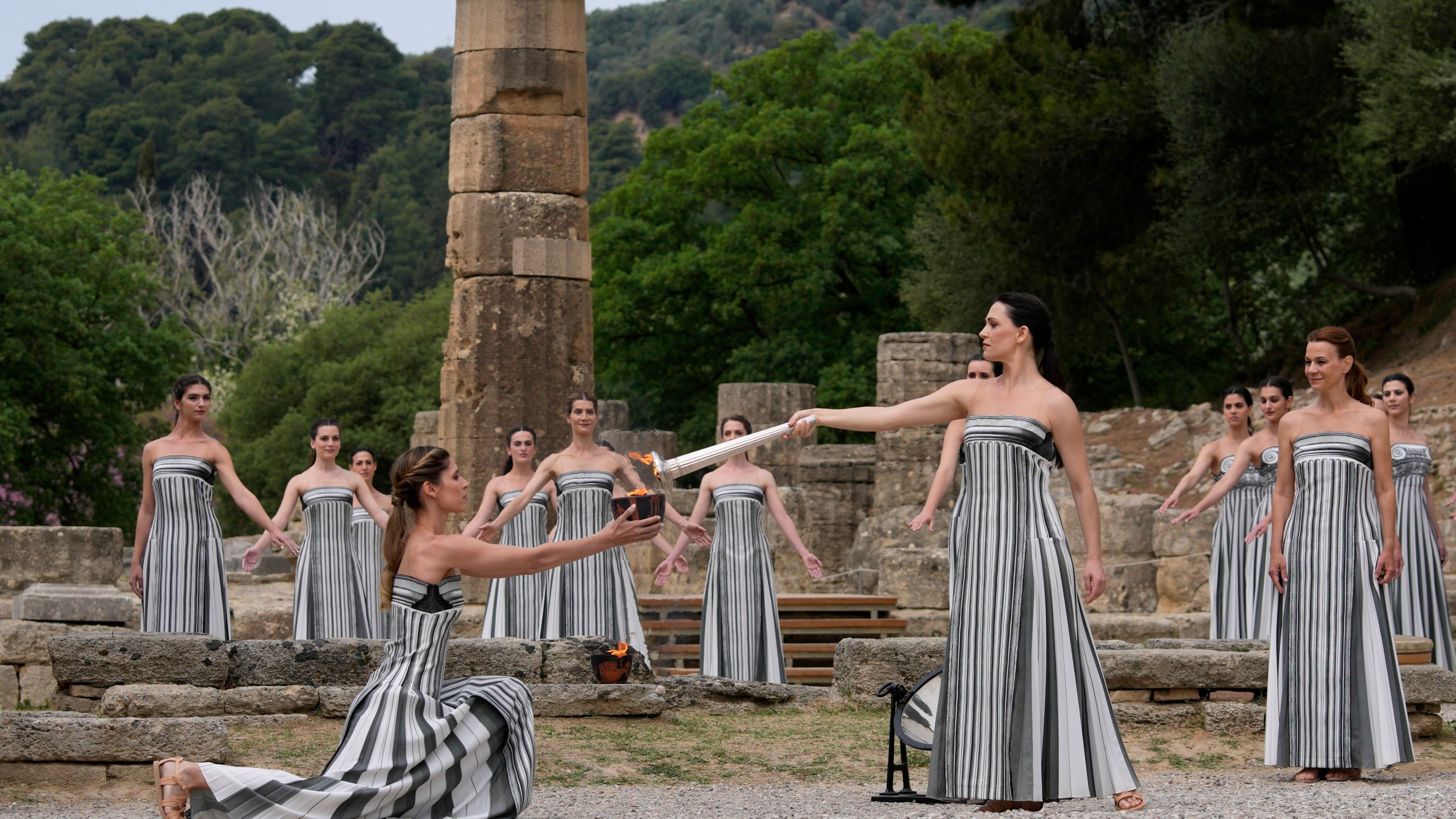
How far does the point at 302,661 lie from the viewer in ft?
28.9

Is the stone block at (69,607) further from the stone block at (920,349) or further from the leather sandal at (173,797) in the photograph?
the stone block at (920,349)

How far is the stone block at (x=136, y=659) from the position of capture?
27.8 ft

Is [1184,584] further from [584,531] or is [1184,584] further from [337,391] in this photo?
[337,391]

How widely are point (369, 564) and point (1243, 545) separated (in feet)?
20.4

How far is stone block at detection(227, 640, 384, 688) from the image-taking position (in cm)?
870

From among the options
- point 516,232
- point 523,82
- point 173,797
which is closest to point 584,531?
point 516,232

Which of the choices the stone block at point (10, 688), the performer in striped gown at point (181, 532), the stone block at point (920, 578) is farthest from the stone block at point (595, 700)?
the stone block at point (920, 578)

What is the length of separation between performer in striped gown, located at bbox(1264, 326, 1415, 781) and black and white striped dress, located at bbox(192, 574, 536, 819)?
Answer: 338 centimetres

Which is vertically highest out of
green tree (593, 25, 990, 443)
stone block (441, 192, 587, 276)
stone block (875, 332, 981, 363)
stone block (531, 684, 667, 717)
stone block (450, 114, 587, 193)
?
green tree (593, 25, 990, 443)

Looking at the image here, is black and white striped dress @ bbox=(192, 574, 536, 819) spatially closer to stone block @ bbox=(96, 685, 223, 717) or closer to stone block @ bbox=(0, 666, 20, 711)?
stone block @ bbox=(96, 685, 223, 717)

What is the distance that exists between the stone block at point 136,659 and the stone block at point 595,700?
5.23 ft

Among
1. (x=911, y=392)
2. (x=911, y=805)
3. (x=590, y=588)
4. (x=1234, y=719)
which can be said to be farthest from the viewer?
(x=911, y=392)

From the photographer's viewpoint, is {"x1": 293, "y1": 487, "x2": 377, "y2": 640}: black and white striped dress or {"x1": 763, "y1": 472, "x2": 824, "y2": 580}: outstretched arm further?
{"x1": 293, "y1": 487, "x2": 377, "y2": 640}: black and white striped dress

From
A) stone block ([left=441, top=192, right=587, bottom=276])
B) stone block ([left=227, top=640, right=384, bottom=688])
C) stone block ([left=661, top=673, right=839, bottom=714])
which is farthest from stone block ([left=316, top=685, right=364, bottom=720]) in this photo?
stone block ([left=441, top=192, right=587, bottom=276])
